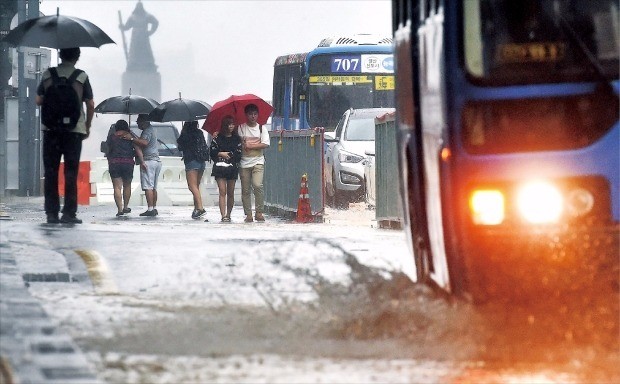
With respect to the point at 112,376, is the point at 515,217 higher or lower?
higher

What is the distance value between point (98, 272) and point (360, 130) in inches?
794

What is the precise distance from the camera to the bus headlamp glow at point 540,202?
26.8 ft

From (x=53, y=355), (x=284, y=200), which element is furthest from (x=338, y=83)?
(x=53, y=355)

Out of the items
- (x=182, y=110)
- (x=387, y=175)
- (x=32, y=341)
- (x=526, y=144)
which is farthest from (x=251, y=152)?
(x=32, y=341)

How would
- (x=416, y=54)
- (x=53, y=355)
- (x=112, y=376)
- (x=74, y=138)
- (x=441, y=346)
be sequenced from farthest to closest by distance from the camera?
(x=74, y=138), (x=416, y=54), (x=441, y=346), (x=53, y=355), (x=112, y=376)

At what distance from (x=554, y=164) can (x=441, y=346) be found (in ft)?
3.62

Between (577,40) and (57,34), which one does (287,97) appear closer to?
(57,34)

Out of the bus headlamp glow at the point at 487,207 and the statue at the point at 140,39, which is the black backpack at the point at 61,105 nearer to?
the bus headlamp glow at the point at 487,207

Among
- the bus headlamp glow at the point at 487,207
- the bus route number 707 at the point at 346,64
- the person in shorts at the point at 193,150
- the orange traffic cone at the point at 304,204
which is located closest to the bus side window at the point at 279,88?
the bus route number 707 at the point at 346,64

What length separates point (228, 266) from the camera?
11.9 metres

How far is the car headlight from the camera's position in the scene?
3081 cm

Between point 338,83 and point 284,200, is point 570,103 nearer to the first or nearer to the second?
point 284,200

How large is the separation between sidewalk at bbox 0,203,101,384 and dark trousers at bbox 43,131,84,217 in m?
4.80

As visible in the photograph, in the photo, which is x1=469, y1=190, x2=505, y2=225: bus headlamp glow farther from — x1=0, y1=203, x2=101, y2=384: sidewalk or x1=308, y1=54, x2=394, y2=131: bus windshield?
x1=308, y1=54, x2=394, y2=131: bus windshield
